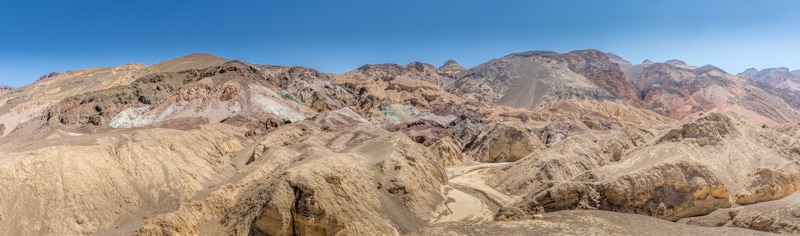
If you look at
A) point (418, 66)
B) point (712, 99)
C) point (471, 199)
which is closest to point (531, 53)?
point (418, 66)

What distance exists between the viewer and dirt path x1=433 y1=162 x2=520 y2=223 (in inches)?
1166

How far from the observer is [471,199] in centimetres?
3341

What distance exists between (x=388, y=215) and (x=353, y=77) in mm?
118771

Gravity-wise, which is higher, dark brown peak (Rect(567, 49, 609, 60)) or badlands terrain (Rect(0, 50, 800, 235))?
dark brown peak (Rect(567, 49, 609, 60))

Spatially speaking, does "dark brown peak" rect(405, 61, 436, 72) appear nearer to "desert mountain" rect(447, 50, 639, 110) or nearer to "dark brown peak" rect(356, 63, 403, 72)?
"dark brown peak" rect(356, 63, 403, 72)

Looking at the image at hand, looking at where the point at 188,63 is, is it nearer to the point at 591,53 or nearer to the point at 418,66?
the point at 418,66

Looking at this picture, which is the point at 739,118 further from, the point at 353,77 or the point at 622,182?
the point at 353,77

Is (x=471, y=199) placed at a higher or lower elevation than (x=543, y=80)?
lower

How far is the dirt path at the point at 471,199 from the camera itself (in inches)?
1166

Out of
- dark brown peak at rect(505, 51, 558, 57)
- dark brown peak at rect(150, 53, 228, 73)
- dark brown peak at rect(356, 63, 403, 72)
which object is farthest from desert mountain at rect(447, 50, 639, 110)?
dark brown peak at rect(150, 53, 228, 73)

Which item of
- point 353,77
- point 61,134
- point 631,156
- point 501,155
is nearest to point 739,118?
point 631,156

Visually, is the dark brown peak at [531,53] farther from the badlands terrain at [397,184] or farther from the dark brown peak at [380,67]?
the badlands terrain at [397,184]

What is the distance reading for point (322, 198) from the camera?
24.4 meters

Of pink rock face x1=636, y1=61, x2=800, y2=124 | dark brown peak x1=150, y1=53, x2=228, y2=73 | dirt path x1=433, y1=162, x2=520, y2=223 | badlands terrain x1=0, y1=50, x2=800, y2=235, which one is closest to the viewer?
badlands terrain x1=0, y1=50, x2=800, y2=235
